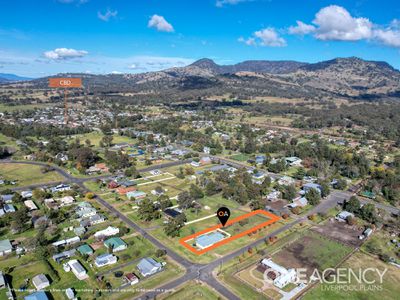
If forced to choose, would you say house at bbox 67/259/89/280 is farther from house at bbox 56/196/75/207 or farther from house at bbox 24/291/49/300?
house at bbox 56/196/75/207

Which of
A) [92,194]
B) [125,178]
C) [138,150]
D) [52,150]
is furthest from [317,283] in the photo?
[52,150]

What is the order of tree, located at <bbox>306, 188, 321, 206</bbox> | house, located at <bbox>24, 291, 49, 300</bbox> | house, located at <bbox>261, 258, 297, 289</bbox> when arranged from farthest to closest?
1. tree, located at <bbox>306, 188, 321, 206</bbox>
2. house, located at <bbox>261, 258, 297, 289</bbox>
3. house, located at <bbox>24, 291, 49, 300</bbox>

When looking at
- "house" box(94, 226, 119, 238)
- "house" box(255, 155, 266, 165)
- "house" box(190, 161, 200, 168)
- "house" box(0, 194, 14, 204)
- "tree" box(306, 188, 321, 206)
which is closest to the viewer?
"house" box(94, 226, 119, 238)

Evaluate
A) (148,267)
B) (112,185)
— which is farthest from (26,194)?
(148,267)

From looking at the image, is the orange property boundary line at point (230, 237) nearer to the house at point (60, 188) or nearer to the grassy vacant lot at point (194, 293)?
the grassy vacant lot at point (194, 293)

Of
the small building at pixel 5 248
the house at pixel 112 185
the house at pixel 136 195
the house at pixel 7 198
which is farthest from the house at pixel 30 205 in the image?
the house at pixel 136 195

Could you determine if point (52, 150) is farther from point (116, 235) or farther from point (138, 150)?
point (116, 235)

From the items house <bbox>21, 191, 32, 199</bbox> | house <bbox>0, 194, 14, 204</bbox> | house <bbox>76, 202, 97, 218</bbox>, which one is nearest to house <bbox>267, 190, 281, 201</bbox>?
house <bbox>76, 202, 97, 218</bbox>
